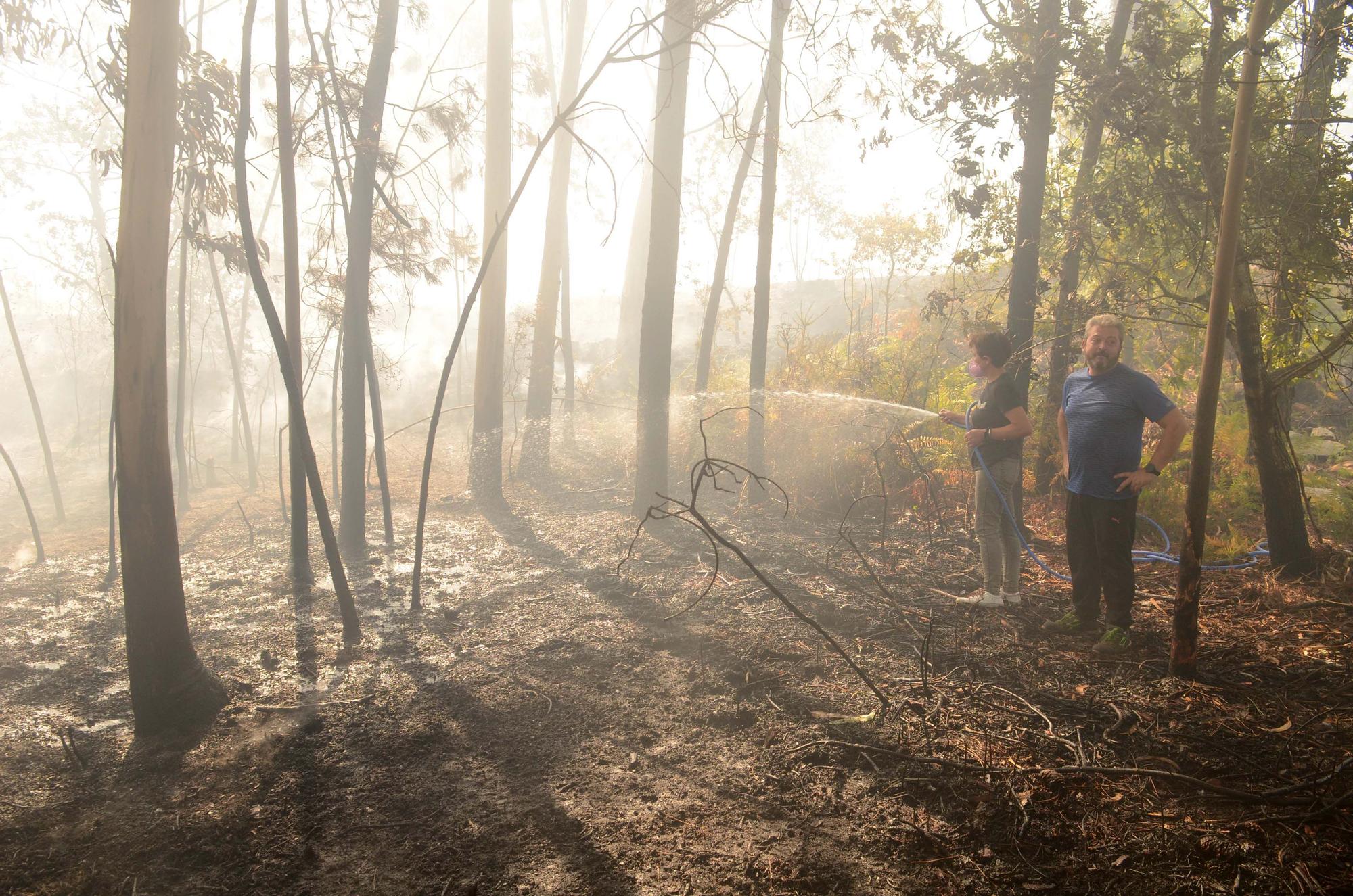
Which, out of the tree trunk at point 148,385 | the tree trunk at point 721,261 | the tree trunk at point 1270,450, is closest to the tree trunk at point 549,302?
the tree trunk at point 721,261

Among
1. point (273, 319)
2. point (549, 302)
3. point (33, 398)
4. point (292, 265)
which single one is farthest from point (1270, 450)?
point (33, 398)

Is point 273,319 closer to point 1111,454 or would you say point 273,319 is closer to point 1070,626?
point 1111,454

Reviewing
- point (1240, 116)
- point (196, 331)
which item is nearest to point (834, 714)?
point (1240, 116)

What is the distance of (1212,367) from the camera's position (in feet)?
11.7

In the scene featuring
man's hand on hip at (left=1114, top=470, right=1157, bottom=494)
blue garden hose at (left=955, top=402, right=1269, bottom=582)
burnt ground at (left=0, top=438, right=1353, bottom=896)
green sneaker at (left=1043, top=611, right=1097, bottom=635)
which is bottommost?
burnt ground at (left=0, top=438, right=1353, bottom=896)

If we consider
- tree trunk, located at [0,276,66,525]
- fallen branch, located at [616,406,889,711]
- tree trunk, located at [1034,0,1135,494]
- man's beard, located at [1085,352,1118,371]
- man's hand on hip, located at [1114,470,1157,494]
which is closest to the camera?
fallen branch, located at [616,406,889,711]

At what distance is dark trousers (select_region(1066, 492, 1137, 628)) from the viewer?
4328 mm

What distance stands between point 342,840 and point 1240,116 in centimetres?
515

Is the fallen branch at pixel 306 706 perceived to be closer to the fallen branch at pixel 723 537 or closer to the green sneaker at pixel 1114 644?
the fallen branch at pixel 723 537

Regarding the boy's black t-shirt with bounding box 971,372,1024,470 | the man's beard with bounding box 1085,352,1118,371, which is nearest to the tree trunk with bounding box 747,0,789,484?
the boy's black t-shirt with bounding box 971,372,1024,470

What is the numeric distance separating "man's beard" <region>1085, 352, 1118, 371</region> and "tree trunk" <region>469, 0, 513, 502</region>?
874 centimetres

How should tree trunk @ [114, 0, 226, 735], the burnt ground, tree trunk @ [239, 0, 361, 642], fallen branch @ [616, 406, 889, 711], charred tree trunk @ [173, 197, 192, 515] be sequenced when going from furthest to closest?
charred tree trunk @ [173, 197, 192, 515], tree trunk @ [239, 0, 361, 642], tree trunk @ [114, 0, 226, 735], fallen branch @ [616, 406, 889, 711], the burnt ground

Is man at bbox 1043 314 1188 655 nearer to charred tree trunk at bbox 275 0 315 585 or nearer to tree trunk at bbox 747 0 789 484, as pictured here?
charred tree trunk at bbox 275 0 315 585

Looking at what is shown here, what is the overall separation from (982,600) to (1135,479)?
1568 mm
